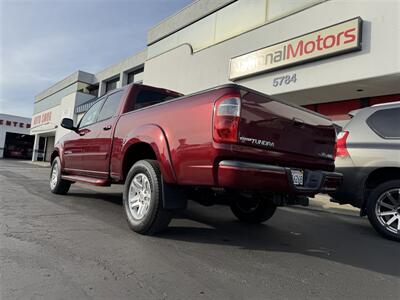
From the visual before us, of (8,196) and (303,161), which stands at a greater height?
(303,161)

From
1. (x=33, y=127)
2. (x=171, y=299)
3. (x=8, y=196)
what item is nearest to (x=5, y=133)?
(x=33, y=127)

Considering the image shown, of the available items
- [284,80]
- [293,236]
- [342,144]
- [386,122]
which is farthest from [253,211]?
[284,80]

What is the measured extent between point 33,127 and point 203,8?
32.4 meters

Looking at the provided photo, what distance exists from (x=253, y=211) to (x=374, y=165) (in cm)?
189

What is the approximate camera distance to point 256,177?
3320 mm

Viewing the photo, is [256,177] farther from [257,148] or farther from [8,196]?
[8,196]

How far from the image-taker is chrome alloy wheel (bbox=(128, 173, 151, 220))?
4.20 meters

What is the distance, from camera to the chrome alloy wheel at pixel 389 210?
4.93 m

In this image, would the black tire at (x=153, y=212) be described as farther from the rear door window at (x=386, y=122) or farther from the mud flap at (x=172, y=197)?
the rear door window at (x=386, y=122)

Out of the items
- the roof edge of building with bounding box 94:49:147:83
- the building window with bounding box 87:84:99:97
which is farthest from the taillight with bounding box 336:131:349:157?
the building window with bounding box 87:84:99:97

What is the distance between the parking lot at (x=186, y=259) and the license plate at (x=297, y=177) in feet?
2.60

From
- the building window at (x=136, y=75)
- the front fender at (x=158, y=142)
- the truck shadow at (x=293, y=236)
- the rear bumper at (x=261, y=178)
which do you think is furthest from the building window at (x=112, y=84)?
the rear bumper at (x=261, y=178)

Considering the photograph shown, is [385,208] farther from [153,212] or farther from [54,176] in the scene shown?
[54,176]

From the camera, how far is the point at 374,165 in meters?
5.15
